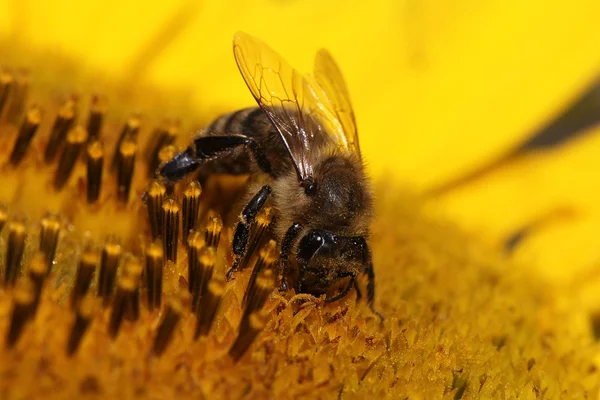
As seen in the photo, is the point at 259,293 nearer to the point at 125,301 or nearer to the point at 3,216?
the point at 125,301

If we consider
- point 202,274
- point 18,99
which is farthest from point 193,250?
point 18,99

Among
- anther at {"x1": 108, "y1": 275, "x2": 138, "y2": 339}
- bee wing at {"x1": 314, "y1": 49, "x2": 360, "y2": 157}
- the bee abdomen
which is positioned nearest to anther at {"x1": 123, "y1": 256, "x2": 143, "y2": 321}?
anther at {"x1": 108, "y1": 275, "x2": 138, "y2": 339}

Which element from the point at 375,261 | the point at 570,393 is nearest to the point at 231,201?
the point at 375,261

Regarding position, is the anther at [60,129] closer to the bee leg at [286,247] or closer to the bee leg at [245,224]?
the bee leg at [245,224]

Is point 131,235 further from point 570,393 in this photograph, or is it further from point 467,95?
point 467,95

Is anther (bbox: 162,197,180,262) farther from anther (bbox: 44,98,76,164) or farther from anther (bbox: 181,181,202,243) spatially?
anther (bbox: 44,98,76,164)
